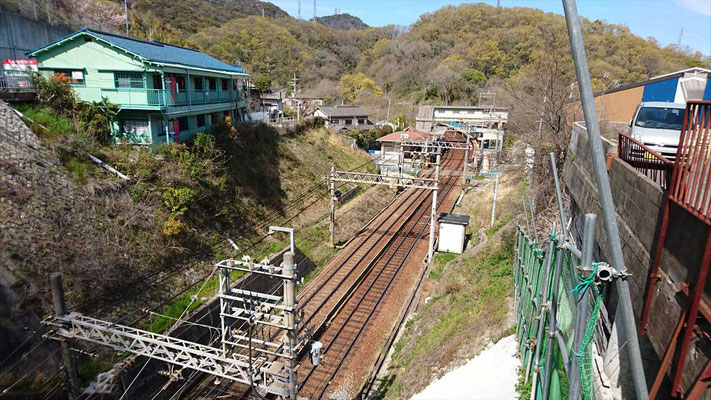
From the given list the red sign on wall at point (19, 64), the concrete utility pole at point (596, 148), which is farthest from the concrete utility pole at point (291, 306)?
the red sign on wall at point (19, 64)

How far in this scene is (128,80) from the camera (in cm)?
1855

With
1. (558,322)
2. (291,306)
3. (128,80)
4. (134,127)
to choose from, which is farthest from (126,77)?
(558,322)

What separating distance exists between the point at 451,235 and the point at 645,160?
13.9m

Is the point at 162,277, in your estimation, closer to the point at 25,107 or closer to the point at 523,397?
the point at 25,107

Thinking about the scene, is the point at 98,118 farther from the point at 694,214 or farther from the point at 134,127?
the point at 694,214

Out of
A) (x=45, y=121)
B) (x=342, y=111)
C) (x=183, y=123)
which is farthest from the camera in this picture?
(x=342, y=111)

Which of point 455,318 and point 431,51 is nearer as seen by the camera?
point 455,318

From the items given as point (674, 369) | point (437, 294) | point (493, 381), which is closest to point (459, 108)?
point (437, 294)

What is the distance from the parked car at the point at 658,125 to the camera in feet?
31.2

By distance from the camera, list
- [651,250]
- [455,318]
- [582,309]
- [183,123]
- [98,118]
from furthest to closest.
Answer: [183,123] < [98,118] < [455,318] < [651,250] < [582,309]

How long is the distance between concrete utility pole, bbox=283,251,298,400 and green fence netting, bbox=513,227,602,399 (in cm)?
431

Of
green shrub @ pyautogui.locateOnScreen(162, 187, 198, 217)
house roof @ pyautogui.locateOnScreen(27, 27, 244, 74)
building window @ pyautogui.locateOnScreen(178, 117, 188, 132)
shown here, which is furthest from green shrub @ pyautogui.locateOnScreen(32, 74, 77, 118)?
green shrub @ pyautogui.locateOnScreen(162, 187, 198, 217)

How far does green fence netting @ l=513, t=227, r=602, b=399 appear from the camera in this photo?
345cm

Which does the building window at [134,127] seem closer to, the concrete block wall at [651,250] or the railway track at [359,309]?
the railway track at [359,309]
